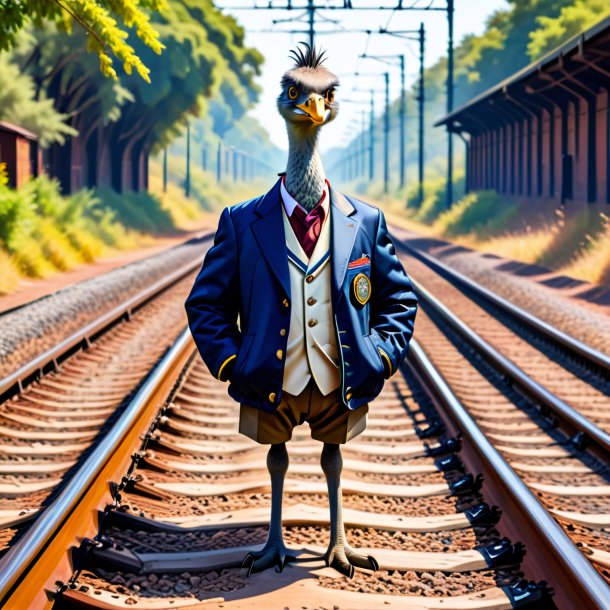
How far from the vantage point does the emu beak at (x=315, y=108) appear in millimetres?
3969

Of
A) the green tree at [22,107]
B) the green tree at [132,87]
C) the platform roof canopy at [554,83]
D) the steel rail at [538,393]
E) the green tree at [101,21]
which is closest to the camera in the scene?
the steel rail at [538,393]

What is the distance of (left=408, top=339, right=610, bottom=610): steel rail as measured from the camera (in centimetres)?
390

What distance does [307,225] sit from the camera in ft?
13.6

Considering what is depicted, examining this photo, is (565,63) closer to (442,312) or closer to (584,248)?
(584,248)

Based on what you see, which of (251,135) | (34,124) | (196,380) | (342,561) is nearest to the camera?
(342,561)

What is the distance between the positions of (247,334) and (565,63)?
63.6 ft

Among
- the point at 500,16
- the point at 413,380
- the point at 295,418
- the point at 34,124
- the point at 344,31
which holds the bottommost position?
the point at 413,380

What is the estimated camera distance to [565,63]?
21953mm

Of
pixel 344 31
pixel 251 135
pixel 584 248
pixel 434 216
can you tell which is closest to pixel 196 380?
pixel 584 248

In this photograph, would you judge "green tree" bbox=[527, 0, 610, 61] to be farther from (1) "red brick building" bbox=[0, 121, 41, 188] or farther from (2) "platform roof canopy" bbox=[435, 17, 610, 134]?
(1) "red brick building" bbox=[0, 121, 41, 188]

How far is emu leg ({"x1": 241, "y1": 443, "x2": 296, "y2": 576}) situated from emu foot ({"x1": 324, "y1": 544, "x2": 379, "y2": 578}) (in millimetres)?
190

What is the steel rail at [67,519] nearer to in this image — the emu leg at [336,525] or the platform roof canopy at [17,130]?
the emu leg at [336,525]

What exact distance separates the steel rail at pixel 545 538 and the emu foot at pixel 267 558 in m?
1.03

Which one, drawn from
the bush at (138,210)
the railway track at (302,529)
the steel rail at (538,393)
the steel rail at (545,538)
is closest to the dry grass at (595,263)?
the steel rail at (538,393)
